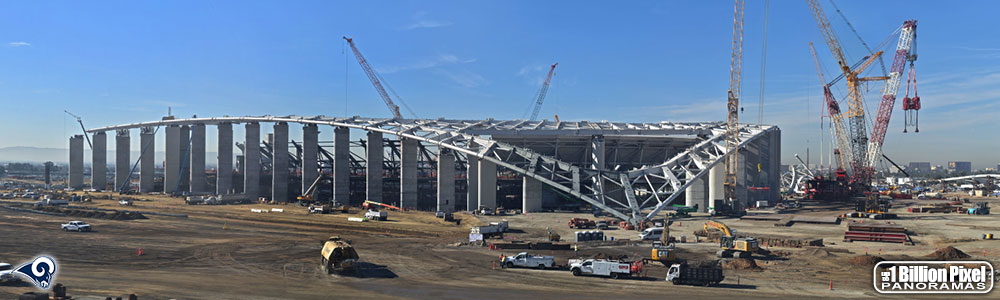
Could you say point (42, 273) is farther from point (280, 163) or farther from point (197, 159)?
point (197, 159)

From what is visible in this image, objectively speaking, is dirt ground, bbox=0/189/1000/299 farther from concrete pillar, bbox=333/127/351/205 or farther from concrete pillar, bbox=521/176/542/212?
concrete pillar, bbox=333/127/351/205

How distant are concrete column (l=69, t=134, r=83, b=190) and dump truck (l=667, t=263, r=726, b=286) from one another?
158 metres

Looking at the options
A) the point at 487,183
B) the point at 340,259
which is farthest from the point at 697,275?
the point at 487,183

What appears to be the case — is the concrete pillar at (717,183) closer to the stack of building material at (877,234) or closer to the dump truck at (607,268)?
the stack of building material at (877,234)

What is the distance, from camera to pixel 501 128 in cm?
10275

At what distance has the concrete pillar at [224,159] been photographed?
119 meters

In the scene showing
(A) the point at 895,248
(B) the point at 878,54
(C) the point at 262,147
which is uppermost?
(B) the point at 878,54

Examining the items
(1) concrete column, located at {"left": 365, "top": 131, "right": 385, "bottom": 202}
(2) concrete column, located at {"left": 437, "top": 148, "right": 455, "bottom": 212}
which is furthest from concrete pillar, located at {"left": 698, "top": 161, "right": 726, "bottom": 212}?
(1) concrete column, located at {"left": 365, "top": 131, "right": 385, "bottom": 202}

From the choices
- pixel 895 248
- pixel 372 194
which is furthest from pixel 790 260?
pixel 372 194

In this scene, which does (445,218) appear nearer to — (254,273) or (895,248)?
(254,273)

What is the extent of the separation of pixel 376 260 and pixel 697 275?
21.1 m

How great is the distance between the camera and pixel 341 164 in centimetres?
10538

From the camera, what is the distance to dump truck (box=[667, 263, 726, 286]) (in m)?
34.9

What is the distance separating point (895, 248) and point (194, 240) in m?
57.7
